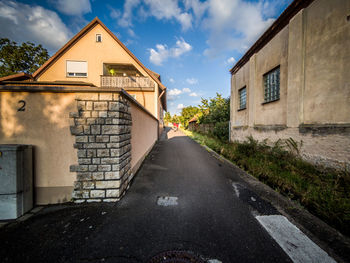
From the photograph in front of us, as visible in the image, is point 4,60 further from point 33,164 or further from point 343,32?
point 343,32

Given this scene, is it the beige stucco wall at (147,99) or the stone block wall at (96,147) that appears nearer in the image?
the stone block wall at (96,147)

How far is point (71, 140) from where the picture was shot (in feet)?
7.86

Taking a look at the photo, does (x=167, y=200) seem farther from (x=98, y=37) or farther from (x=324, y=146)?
Answer: (x=98, y=37)

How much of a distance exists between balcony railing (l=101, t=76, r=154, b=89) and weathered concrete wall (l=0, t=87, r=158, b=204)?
360 inches

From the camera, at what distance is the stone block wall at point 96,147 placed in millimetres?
2375

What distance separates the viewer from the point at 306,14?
13.4 feet

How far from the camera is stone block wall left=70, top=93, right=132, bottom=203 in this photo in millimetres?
2375

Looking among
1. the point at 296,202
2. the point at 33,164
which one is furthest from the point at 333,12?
the point at 33,164

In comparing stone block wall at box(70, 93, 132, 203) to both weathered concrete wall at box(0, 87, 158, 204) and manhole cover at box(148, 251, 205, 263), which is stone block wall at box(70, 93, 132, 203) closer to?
weathered concrete wall at box(0, 87, 158, 204)

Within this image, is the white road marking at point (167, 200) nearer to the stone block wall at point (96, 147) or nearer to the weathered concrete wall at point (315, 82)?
the stone block wall at point (96, 147)

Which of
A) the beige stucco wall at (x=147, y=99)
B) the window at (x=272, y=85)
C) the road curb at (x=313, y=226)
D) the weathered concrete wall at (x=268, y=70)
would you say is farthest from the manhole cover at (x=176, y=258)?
the beige stucco wall at (x=147, y=99)

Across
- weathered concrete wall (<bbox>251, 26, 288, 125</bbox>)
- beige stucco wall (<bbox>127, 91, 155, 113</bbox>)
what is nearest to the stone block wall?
weathered concrete wall (<bbox>251, 26, 288, 125</bbox>)

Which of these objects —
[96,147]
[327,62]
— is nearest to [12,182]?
[96,147]

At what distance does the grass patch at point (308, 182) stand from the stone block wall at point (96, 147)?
3.56 metres
